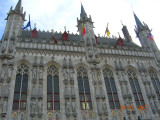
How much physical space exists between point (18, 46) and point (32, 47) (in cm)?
188

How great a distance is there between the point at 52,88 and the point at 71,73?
10.6 ft

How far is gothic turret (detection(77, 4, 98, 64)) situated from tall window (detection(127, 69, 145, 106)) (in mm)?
5945

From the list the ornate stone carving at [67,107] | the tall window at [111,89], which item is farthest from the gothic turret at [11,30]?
the tall window at [111,89]

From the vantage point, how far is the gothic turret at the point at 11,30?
70.5 feet

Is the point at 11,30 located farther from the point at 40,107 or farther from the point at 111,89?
the point at 111,89

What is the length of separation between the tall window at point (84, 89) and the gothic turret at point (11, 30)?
373 inches

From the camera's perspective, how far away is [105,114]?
19.3m

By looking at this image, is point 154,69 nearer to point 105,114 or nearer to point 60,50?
point 105,114

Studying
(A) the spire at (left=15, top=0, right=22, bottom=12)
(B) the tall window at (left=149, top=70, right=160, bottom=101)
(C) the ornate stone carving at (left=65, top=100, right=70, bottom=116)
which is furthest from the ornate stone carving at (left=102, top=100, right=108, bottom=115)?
(A) the spire at (left=15, top=0, right=22, bottom=12)

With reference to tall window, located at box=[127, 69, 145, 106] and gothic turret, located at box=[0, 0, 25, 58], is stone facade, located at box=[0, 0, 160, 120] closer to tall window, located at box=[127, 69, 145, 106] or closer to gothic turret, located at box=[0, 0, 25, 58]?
gothic turret, located at box=[0, 0, 25, 58]

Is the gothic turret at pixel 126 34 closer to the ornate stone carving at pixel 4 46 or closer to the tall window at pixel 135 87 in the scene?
the tall window at pixel 135 87

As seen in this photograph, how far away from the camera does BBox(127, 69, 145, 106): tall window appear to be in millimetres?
22406

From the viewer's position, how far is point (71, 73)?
21.9 metres

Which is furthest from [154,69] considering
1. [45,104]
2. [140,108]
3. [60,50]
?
[45,104]
